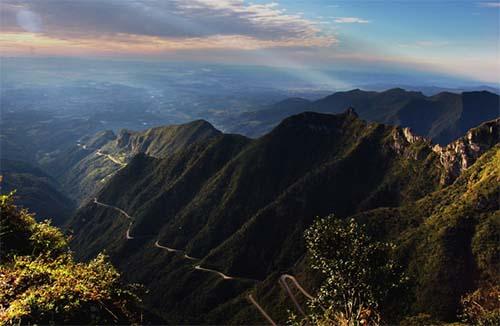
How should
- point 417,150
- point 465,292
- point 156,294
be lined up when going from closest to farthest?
point 465,292 < point 156,294 < point 417,150

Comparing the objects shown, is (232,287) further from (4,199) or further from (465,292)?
(4,199)

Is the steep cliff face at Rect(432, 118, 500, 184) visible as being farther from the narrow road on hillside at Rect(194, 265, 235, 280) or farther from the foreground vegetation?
the foreground vegetation

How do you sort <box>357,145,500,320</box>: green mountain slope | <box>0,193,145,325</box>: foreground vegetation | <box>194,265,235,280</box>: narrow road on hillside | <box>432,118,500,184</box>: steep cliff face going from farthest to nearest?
<box>194,265,235,280</box>: narrow road on hillside → <box>432,118,500,184</box>: steep cliff face → <box>357,145,500,320</box>: green mountain slope → <box>0,193,145,325</box>: foreground vegetation

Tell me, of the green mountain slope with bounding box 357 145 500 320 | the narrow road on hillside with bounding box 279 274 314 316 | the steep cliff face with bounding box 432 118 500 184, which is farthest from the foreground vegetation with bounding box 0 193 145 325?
the steep cliff face with bounding box 432 118 500 184

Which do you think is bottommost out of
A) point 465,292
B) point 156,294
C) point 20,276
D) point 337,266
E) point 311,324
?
point 156,294

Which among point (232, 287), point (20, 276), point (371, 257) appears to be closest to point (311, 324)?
point (371, 257)
